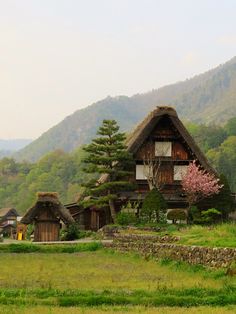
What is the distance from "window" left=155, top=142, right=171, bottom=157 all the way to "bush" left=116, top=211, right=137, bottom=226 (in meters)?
6.16

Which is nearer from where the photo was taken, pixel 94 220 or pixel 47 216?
pixel 47 216

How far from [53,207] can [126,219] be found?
542 centimetres

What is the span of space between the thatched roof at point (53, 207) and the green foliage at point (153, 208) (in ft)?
15.7

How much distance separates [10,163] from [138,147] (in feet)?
347

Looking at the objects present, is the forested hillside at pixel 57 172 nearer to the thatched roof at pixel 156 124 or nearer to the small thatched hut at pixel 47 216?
the thatched roof at pixel 156 124

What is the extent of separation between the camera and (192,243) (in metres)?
19.9

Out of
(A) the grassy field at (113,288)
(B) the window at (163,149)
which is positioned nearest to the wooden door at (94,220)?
(B) the window at (163,149)

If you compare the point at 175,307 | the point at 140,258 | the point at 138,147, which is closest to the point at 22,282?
the point at 175,307

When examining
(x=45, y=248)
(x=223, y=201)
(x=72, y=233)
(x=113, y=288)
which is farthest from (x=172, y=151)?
(x=113, y=288)

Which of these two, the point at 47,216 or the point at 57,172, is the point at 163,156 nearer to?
the point at 47,216

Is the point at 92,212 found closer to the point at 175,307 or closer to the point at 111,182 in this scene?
the point at 111,182

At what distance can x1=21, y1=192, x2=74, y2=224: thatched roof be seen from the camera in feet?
114

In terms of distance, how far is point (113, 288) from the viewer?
13523 millimetres

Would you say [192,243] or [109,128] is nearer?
[192,243]
